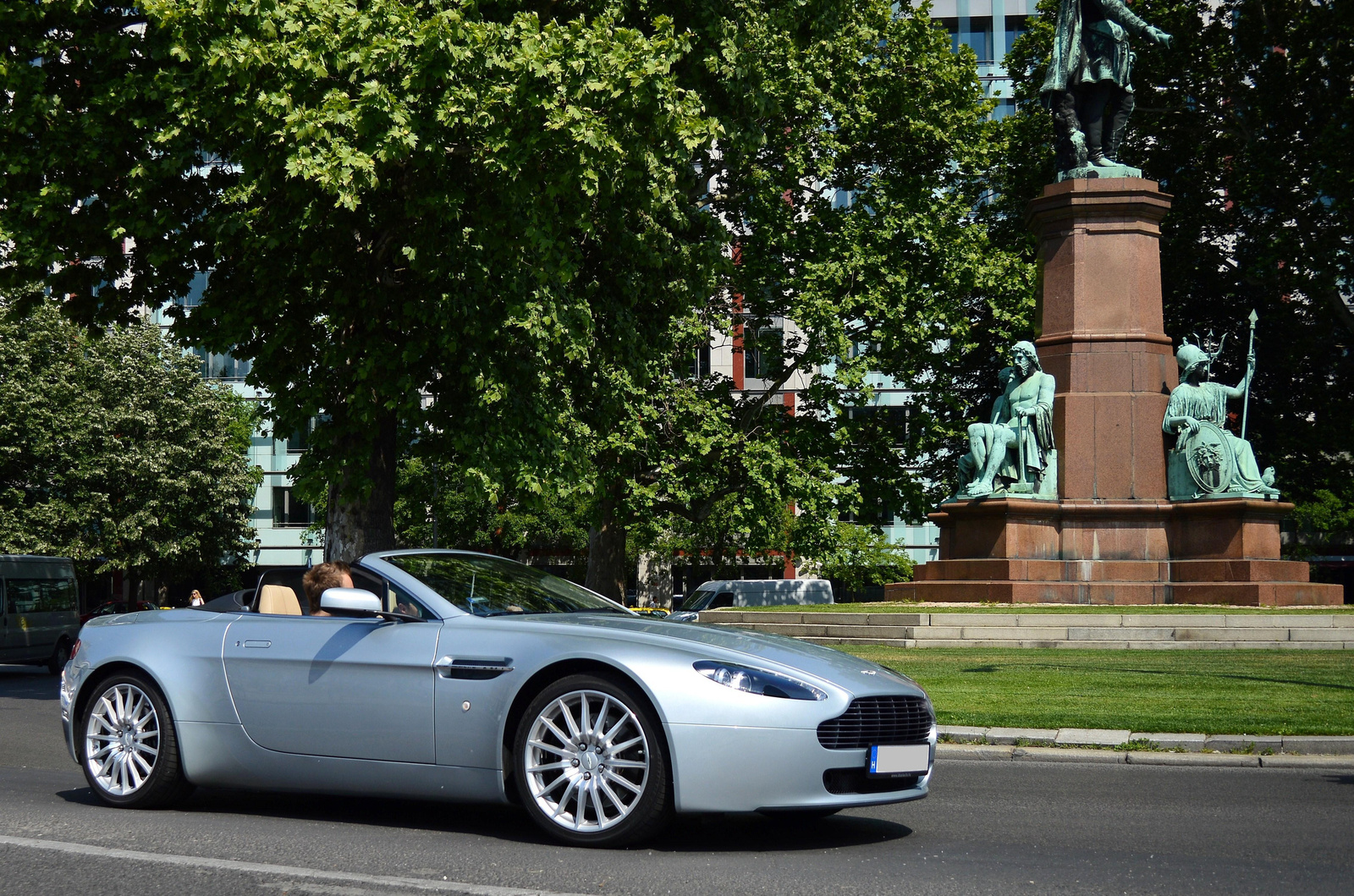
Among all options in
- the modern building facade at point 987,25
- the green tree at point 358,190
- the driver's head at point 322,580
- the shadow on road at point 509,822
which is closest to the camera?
the shadow on road at point 509,822

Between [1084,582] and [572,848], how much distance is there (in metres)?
16.3

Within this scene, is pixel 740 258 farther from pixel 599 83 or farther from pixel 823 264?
Answer: pixel 599 83

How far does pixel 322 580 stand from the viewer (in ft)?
23.8

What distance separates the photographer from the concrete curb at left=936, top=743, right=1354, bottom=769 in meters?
9.23

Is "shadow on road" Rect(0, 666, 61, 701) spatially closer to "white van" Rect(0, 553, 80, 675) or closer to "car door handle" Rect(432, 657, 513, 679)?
"white van" Rect(0, 553, 80, 675)

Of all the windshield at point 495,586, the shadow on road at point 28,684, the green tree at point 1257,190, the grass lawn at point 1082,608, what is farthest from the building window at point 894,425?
the windshield at point 495,586

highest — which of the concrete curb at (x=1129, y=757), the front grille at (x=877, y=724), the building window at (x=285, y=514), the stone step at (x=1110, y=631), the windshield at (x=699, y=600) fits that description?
the building window at (x=285, y=514)

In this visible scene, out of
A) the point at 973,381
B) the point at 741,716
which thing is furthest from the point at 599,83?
the point at 973,381

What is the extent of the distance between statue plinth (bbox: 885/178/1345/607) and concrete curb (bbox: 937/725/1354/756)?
34.2ft

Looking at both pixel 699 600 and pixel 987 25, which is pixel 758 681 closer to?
pixel 699 600

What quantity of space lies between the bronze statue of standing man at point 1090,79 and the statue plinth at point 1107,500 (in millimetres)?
1256

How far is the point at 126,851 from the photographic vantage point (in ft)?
18.6

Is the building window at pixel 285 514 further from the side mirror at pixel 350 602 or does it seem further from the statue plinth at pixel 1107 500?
the side mirror at pixel 350 602

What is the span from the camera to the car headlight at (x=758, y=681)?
5555 mm
